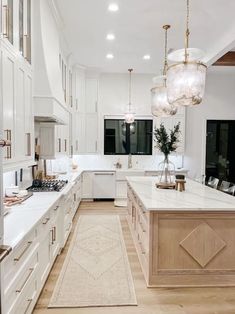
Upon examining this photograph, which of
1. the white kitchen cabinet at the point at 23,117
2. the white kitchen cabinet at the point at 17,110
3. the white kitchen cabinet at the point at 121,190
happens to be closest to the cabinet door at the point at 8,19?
the white kitchen cabinet at the point at 17,110

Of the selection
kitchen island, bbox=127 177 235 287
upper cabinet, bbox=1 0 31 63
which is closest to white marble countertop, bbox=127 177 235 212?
kitchen island, bbox=127 177 235 287

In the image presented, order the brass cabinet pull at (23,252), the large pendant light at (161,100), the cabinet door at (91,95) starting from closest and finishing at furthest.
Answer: the brass cabinet pull at (23,252) → the large pendant light at (161,100) → the cabinet door at (91,95)

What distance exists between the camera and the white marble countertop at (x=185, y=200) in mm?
2742

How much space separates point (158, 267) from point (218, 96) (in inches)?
233

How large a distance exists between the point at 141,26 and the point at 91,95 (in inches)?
123

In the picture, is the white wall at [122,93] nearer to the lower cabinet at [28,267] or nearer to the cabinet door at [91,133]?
the cabinet door at [91,133]

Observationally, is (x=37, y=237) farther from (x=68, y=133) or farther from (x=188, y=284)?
(x=68, y=133)

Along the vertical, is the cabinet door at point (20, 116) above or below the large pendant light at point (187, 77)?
below

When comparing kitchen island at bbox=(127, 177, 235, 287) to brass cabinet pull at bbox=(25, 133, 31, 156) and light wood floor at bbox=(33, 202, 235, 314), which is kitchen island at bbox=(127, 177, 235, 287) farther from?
brass cabinet pull at bbox=(25, 133, 31, 156)

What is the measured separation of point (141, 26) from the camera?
4477 millimetres

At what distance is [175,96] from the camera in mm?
3135

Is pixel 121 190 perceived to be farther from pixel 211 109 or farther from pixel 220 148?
pixel 211 109

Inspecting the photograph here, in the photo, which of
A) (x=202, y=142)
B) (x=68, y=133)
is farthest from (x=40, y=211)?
(x=202, y=142)

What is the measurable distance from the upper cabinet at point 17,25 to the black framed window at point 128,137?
4739 millimetres
